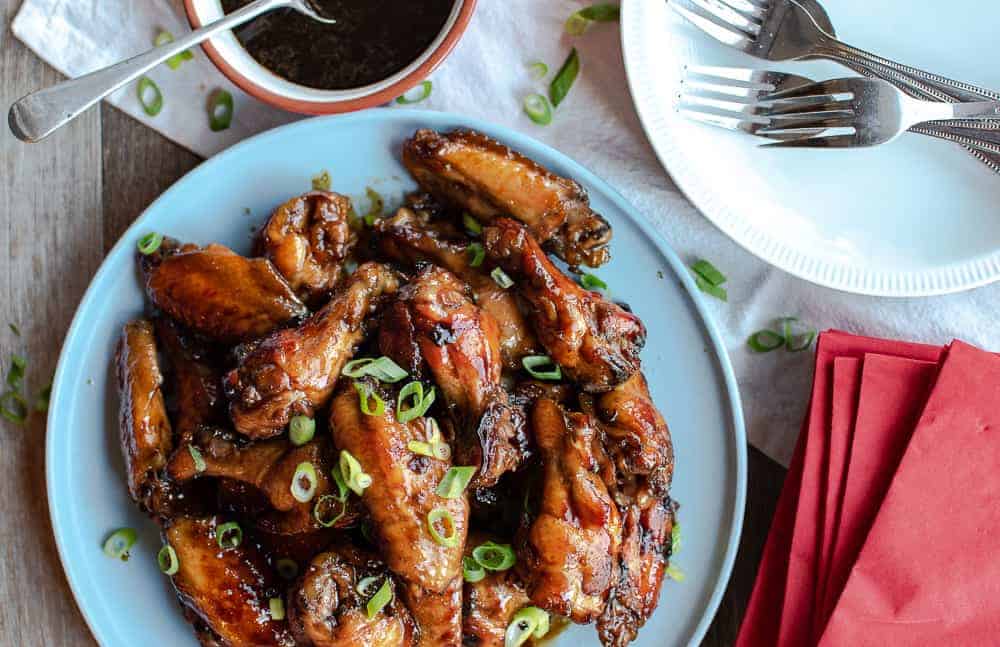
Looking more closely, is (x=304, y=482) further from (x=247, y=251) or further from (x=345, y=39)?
(x=345, y=39)

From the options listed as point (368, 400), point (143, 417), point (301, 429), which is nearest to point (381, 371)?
point (368, 400)

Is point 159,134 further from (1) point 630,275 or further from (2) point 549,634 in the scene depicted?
(2) point 549,634

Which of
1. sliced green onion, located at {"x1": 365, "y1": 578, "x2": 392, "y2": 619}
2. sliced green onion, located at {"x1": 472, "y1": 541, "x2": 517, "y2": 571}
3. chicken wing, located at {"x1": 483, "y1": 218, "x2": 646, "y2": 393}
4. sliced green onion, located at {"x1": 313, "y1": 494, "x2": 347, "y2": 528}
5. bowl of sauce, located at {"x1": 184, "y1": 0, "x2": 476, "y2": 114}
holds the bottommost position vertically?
sliced green onion, located at {"x1": 472, "y1": 541, "x2": 517, "y2": 571}

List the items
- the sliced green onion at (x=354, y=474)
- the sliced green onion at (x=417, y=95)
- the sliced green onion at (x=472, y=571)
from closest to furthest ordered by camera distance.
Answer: the sliced green onion at (x=354, y=474) → the sliced green onion at (x=472, y=571) → the sliced green onion at (x=417, y=95)

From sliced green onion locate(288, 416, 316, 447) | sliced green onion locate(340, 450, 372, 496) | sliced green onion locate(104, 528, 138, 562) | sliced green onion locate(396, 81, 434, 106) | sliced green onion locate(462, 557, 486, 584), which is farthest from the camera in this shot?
sliced green onion locate(396, 81, 434, 106)

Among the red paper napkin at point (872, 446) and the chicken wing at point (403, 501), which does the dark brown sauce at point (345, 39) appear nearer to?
the chicken wing at point (403, 501)

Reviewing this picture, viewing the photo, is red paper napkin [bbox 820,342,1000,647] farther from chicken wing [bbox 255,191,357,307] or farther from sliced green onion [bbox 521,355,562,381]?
chicken wing [bbox 255,191,357,307]

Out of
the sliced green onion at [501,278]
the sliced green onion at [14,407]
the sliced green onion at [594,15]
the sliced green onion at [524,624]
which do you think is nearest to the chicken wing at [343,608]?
the sliced green onion at [524,624]

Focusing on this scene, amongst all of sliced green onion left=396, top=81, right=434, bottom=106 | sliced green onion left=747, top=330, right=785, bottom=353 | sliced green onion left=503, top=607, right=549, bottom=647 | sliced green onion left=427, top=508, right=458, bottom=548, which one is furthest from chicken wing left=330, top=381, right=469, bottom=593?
sliced green onion left=747, top=330, right=785, bottom=353
